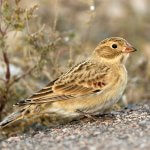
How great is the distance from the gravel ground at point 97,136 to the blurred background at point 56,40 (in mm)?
1482

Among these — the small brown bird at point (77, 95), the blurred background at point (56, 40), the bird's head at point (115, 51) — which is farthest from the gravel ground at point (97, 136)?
the blurred background at point (56, 40)

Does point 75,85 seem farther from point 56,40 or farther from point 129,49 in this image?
point 56,40

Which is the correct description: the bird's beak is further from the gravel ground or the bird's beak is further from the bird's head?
the gravel ground

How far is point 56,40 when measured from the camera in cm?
895

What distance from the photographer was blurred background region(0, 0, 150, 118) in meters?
8.90

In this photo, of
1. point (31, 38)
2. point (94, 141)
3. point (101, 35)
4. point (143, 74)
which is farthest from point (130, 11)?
point (94, 141)

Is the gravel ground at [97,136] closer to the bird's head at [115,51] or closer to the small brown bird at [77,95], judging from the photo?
the small brown bird at [77,95]

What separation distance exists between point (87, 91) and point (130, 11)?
22.7ft

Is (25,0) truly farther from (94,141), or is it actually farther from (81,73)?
(94,141)

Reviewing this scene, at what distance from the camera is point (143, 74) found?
35.8 feet

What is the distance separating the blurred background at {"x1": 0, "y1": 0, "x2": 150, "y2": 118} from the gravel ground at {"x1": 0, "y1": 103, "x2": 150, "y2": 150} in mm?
1482

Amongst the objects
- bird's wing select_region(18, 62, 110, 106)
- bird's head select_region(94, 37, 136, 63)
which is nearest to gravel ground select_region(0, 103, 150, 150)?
bird's wing select_region(18, 62, 110, 106)

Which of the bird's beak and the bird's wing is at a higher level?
the bird's beak

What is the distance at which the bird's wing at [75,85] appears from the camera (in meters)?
7.87
